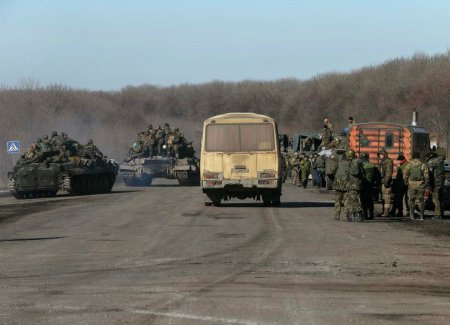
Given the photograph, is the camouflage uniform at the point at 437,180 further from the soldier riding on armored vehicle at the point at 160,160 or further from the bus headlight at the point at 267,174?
the soldier riding on armored vehicle at the point at 160,160

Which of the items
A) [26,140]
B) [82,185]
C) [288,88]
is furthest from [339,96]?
[82,185]

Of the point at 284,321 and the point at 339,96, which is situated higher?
the point at 339,96

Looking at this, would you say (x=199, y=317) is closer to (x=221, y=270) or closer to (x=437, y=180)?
(x=221, y=270)

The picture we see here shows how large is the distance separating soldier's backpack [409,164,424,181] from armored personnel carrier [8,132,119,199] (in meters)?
16.7

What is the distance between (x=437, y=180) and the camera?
907 inches

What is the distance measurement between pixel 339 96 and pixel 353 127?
83142mm

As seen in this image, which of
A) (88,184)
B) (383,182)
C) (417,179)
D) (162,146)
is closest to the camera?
(417,179)

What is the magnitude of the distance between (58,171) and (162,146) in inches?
421

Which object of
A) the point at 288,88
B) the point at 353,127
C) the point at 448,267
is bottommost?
the point at 448,267

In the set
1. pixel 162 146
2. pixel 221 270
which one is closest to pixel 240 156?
pixel 221 270

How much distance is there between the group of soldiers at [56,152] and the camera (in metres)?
37.2

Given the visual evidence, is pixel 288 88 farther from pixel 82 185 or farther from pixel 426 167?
pixel 426 167

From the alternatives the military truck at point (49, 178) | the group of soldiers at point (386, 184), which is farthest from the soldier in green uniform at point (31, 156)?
the group of soldiers at point (386, 184)

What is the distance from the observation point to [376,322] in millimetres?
8719
